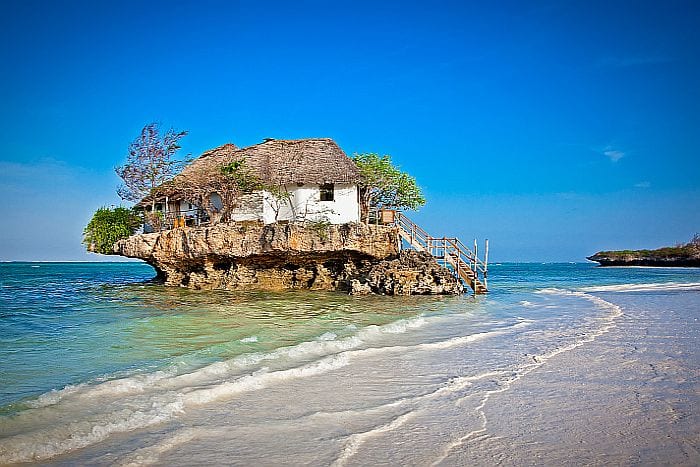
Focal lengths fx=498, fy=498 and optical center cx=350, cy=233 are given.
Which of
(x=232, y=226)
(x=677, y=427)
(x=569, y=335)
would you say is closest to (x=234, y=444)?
(x=677, y=427)

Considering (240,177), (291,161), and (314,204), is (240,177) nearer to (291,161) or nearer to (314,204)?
(291,161)

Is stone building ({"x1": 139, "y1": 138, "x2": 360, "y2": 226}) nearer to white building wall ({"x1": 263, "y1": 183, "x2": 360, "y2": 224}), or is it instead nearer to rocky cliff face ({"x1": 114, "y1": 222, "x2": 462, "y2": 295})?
white building wall ({"x1": 263, "y1": 183, "x2": 360, "y2": 224})

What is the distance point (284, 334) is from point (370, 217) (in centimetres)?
1690

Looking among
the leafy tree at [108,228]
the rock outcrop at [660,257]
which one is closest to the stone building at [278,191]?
the leafy tree at [108,228]

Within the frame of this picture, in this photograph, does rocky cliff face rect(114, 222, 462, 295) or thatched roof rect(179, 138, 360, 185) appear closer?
rocky cliff face rect(114, 222, 462, 295)

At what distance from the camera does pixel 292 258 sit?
24734 mm

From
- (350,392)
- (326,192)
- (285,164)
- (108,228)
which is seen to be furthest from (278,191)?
(350,392)

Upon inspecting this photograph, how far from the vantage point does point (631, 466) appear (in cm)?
450

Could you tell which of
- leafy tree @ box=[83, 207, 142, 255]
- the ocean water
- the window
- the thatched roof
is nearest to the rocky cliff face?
leafy tree @ box=[83, 207, 142, 255]

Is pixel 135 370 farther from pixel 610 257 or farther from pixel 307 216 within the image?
pixel 610 257

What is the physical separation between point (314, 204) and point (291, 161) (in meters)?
2.87

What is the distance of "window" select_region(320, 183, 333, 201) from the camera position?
25591mm

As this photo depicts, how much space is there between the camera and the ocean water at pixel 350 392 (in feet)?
16.2

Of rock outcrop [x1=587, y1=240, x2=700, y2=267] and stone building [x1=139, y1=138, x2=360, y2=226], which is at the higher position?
stone building [x1=139, y1=138, x2=360, y2=226]
